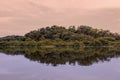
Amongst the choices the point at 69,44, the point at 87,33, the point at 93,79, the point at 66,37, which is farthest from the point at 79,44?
the point at 93,79

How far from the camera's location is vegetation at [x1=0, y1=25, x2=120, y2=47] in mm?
50156

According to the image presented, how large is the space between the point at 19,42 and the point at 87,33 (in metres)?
12.7

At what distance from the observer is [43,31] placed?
187 ft

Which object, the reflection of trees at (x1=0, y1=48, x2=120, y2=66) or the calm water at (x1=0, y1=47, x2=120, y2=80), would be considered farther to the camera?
the reflection of trees at (x1=0, y1=48, x2=120, y2=66)

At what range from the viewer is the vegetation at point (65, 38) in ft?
165

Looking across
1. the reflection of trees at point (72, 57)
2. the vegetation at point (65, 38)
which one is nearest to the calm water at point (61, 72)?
the reflection of trees at point (72, 57)

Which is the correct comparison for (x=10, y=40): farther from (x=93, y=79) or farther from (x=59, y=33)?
(x=93, y=79)

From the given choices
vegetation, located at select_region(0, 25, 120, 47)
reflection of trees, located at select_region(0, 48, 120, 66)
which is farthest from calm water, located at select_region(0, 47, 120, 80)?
vegetation, located at select_region(0, 25, 120, 47)

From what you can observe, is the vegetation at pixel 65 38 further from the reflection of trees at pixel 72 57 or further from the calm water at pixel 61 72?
the calm water at pixel 61 72

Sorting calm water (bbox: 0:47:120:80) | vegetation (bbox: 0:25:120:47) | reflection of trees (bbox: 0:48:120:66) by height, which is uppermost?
vegetation (bbox: 0:25:120:47)

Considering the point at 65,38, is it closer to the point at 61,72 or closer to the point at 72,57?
the point at 72,57

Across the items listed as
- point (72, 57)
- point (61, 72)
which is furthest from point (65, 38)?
point (61, 72)

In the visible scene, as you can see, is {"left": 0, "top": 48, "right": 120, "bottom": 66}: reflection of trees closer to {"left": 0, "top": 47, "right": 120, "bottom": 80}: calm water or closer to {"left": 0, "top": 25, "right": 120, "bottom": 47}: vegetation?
{"left": 0, "top": 47, "right": 120, "bottom": 80}: calm water

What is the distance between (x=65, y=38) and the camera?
53406 millimetres
